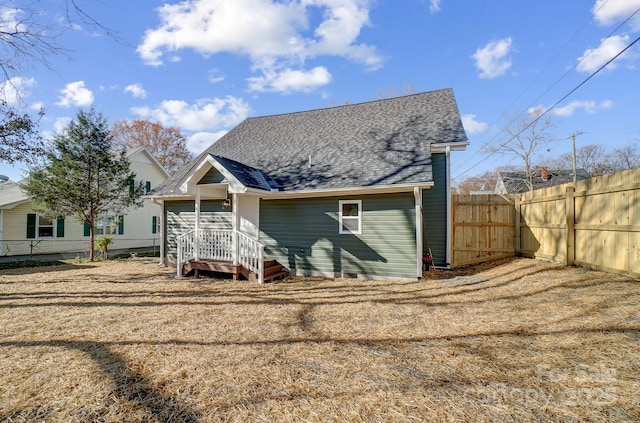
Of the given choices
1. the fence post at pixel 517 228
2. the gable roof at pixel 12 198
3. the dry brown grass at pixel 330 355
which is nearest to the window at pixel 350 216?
the dry brown grass at pixel 330 355

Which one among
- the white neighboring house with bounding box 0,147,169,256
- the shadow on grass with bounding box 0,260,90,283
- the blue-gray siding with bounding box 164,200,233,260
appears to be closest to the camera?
the shadow on grass with bounding box 0,260,90,283

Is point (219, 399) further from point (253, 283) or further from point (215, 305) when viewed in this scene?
point (253, 283)

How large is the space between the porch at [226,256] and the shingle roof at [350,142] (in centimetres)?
226

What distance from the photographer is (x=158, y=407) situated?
2.65 m

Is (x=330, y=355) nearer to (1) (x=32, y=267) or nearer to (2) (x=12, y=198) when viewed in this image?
(1) (x=32, y=267)

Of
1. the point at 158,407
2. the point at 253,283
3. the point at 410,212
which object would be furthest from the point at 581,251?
the point at 158,407

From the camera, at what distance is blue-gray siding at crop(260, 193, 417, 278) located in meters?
8.41

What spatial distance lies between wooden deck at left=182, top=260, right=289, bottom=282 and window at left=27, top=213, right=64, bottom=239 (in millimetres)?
12008

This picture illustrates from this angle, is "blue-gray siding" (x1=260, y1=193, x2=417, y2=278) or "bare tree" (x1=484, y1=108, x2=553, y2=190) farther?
"bare tree" (x1=484, y1=108, x2=553, y2=190)

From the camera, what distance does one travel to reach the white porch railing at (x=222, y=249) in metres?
8.51

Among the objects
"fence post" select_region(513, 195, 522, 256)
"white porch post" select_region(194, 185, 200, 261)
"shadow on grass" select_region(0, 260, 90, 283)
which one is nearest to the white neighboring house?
"shadow on grass" select_region(0, 260, 90, 283)

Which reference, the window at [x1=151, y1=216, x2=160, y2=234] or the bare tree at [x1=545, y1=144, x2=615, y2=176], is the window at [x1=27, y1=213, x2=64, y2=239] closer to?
the window at [x1=151, y1=216, x2=160, y2=234]

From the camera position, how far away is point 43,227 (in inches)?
650

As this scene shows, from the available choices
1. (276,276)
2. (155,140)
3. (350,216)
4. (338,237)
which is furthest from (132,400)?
(155,140)
